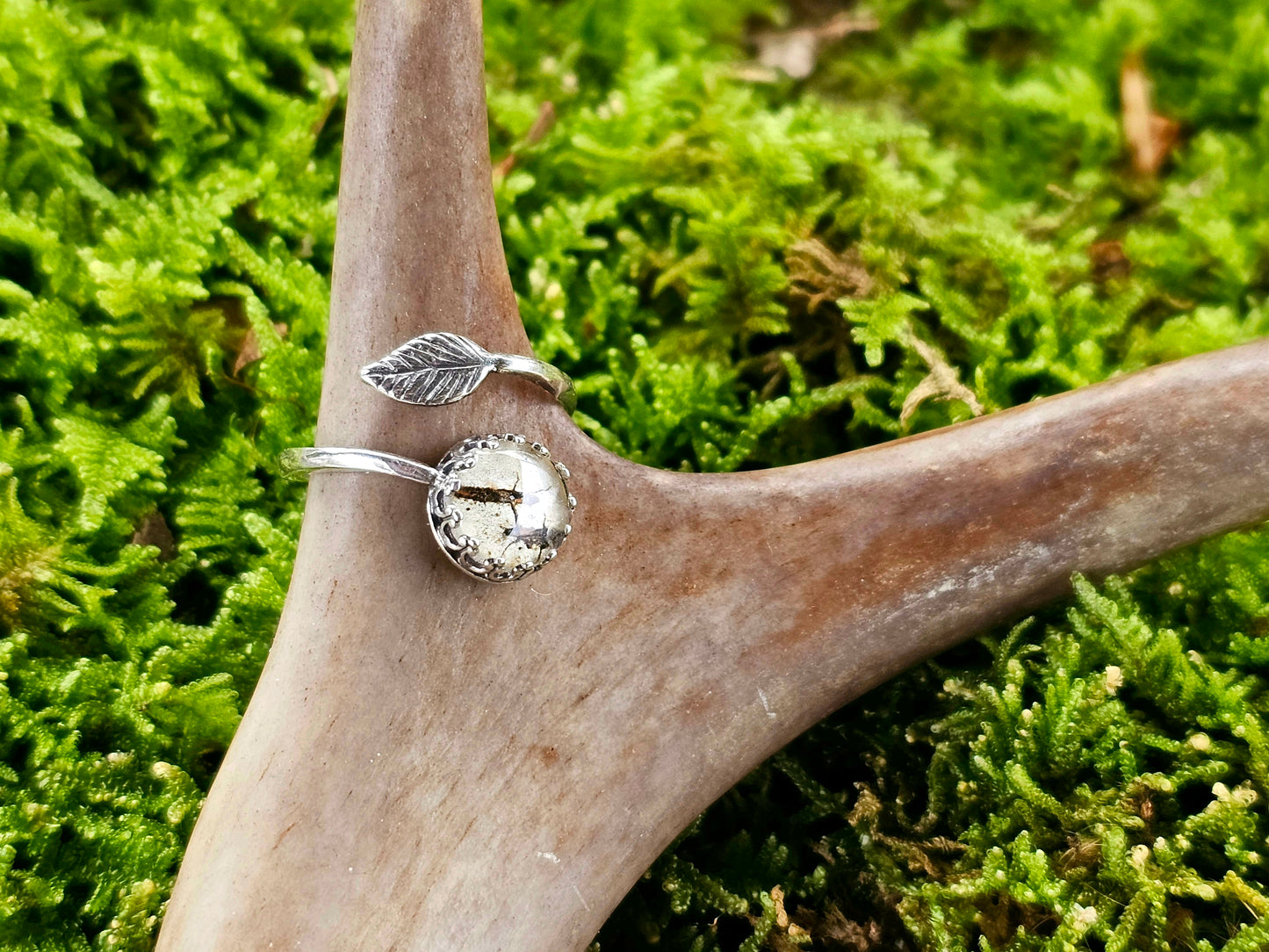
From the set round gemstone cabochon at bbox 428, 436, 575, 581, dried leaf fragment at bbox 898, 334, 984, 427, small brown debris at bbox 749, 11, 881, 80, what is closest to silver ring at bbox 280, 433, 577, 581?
round gemstone cabochon at bbox 428, 436, 575, 581

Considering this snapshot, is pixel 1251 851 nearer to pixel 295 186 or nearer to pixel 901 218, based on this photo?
pixel 901 218

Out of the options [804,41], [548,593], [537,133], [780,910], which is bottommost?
[780,910]

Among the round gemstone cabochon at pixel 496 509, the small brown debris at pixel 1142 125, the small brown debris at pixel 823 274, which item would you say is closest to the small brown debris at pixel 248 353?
the round gemstone cabochon at pixel 496 509

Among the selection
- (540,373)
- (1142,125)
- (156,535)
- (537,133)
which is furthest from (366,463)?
(1142,125)

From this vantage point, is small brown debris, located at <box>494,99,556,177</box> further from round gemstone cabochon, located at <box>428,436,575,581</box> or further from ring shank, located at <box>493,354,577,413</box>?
round gemstone cabochon, located at <box>428,436,575,581</box>

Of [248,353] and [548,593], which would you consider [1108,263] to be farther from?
[248,353]

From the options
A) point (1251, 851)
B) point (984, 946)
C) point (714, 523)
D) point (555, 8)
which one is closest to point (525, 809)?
point (714, 523)

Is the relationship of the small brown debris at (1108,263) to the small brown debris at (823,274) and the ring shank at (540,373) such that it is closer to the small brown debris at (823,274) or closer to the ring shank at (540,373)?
the small brown debris at (823,274)
